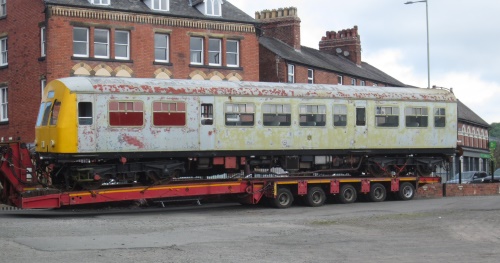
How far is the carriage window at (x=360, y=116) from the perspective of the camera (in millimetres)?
28453

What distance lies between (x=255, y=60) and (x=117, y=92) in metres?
21.7

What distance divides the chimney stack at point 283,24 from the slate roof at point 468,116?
81.5ft

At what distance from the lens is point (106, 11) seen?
39688mm

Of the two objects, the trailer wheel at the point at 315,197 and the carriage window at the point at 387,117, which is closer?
the trailer wheel at the point at 315,197

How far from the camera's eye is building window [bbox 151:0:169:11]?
41.9 meters

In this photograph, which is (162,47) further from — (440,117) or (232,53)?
(440,117)

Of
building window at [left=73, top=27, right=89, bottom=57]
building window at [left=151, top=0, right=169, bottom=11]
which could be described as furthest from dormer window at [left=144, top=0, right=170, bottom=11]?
building window at [left=73, top=27, right=89, bottom=57]

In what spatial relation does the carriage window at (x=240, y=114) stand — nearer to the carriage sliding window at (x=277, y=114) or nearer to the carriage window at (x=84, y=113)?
the carriage sliding window at (x=277, y=114)

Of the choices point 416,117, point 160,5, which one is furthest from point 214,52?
point 416,117

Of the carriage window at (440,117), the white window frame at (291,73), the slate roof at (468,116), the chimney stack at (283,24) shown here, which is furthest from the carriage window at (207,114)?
the slate roof at (468,116)

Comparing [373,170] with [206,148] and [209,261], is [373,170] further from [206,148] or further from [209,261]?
[209,261]

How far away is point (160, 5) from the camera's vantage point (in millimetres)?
42062

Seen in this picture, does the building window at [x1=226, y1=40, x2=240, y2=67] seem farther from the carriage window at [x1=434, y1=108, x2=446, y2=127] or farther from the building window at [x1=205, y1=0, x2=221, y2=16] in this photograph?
the carriage window at [x1=434, y1=108, x2=446, y2=127]

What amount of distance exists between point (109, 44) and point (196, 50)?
5268mm
